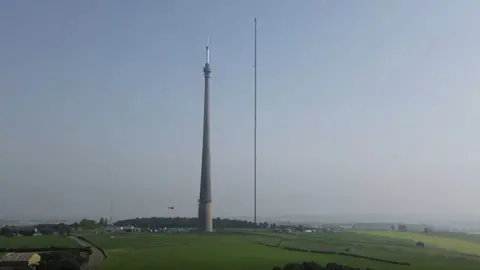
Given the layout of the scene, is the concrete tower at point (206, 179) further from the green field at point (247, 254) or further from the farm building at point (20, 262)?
the farm building at point (20, 262)

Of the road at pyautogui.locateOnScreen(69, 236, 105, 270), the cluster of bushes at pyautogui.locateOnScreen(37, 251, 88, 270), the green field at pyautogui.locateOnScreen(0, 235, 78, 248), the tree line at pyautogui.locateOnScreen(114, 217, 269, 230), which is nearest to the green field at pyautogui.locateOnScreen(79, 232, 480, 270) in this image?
the road at pyautogui.locateOnScreen(69, 236, 105, 270)

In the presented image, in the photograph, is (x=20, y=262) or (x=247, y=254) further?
(x=247, y=254)

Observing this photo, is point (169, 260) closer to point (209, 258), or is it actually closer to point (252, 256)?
point (209, 258)

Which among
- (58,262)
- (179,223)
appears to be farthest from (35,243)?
(179,223)

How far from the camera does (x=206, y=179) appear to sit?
7269 centimetres

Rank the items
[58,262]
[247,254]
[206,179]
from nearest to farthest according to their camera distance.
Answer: [58,262]
[247,254]
[206,179]

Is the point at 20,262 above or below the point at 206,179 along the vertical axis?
below

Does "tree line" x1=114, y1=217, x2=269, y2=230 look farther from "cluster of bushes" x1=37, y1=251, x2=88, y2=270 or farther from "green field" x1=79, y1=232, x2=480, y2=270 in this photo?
"cluster of bushes" x1=37, y1=251, x2=88, y2=270

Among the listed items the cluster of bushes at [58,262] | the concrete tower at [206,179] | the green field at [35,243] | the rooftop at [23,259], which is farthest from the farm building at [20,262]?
the concrete tower at [206,179]

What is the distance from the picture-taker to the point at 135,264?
33250mm

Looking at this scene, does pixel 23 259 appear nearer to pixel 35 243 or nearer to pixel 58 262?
pixel 58 262

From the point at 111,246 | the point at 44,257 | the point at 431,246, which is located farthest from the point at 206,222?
the point at 44,257

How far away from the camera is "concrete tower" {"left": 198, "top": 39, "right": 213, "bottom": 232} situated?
71500mm

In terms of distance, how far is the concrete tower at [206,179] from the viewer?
71.5 meters
